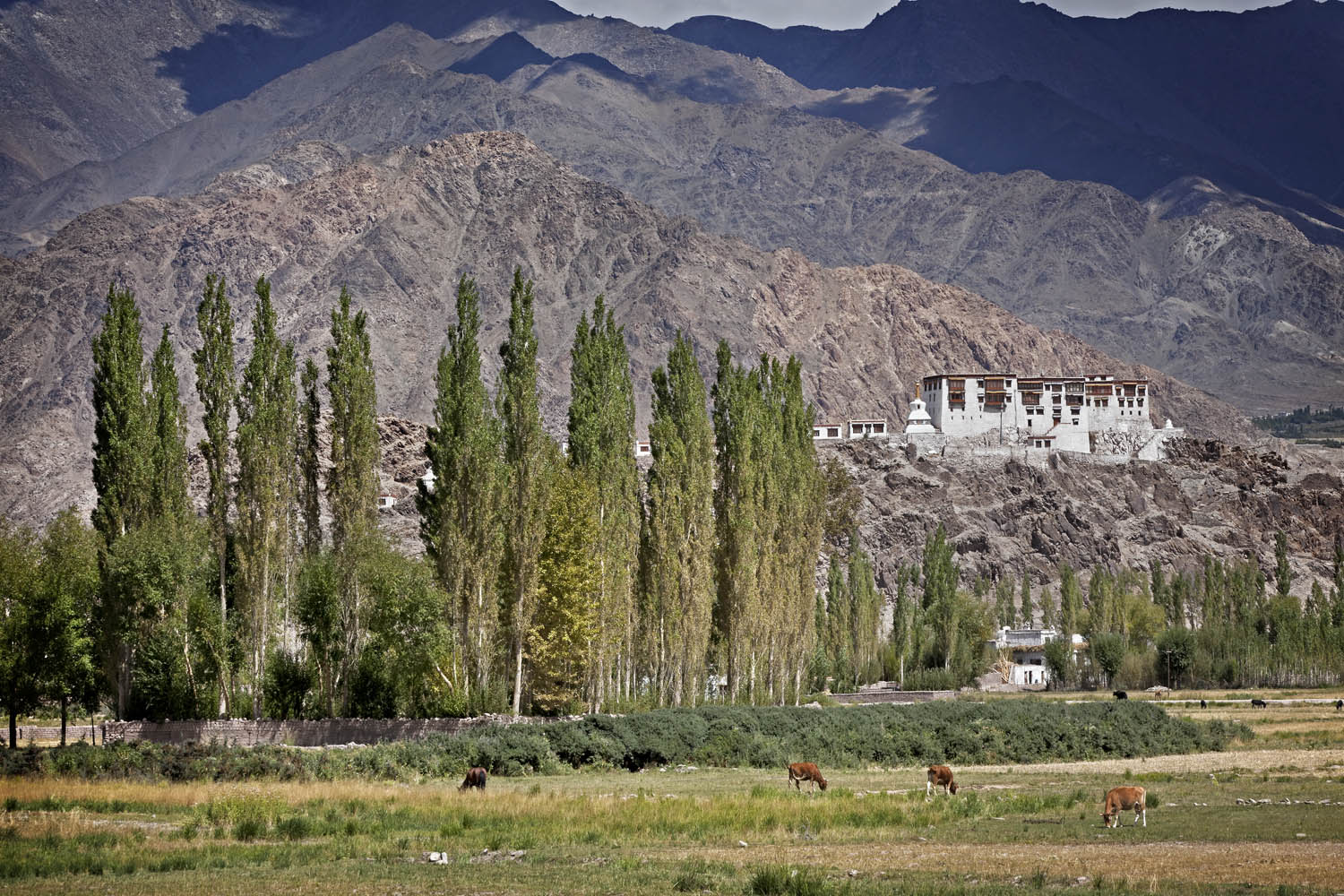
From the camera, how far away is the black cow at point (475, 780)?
119 ft

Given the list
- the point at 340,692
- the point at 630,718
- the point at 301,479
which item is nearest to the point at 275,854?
the point at 630,718

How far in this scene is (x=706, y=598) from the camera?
194ft

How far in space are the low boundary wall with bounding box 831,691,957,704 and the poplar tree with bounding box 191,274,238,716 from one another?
39630mm

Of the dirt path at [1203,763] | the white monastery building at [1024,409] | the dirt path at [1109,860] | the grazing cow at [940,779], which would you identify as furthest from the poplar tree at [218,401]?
the white monastery building at [1024,409]

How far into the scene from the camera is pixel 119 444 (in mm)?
50750

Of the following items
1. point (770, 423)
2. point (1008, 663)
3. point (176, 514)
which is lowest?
point (1008, 663)

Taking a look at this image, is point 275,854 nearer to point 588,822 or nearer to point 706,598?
point 588,822

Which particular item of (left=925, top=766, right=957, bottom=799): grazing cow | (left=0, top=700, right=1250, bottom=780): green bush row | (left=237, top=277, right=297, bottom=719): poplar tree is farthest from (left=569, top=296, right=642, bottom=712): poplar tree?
(left=925, top=766, right=957, bottom=799): grazing cow

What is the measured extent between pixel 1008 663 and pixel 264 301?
3347 inches

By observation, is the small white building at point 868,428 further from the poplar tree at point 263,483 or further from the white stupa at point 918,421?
the poplar tree at point 263,483

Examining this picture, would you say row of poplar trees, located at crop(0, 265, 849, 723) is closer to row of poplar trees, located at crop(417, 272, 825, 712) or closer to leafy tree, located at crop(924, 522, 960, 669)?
row of poplar trees, located at crop(417, 272, 825, 712)

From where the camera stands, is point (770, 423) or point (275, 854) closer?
point (275, 854)

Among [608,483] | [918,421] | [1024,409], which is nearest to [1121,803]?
[608,483]

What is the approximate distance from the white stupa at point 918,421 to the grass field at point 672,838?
→ 466ft
